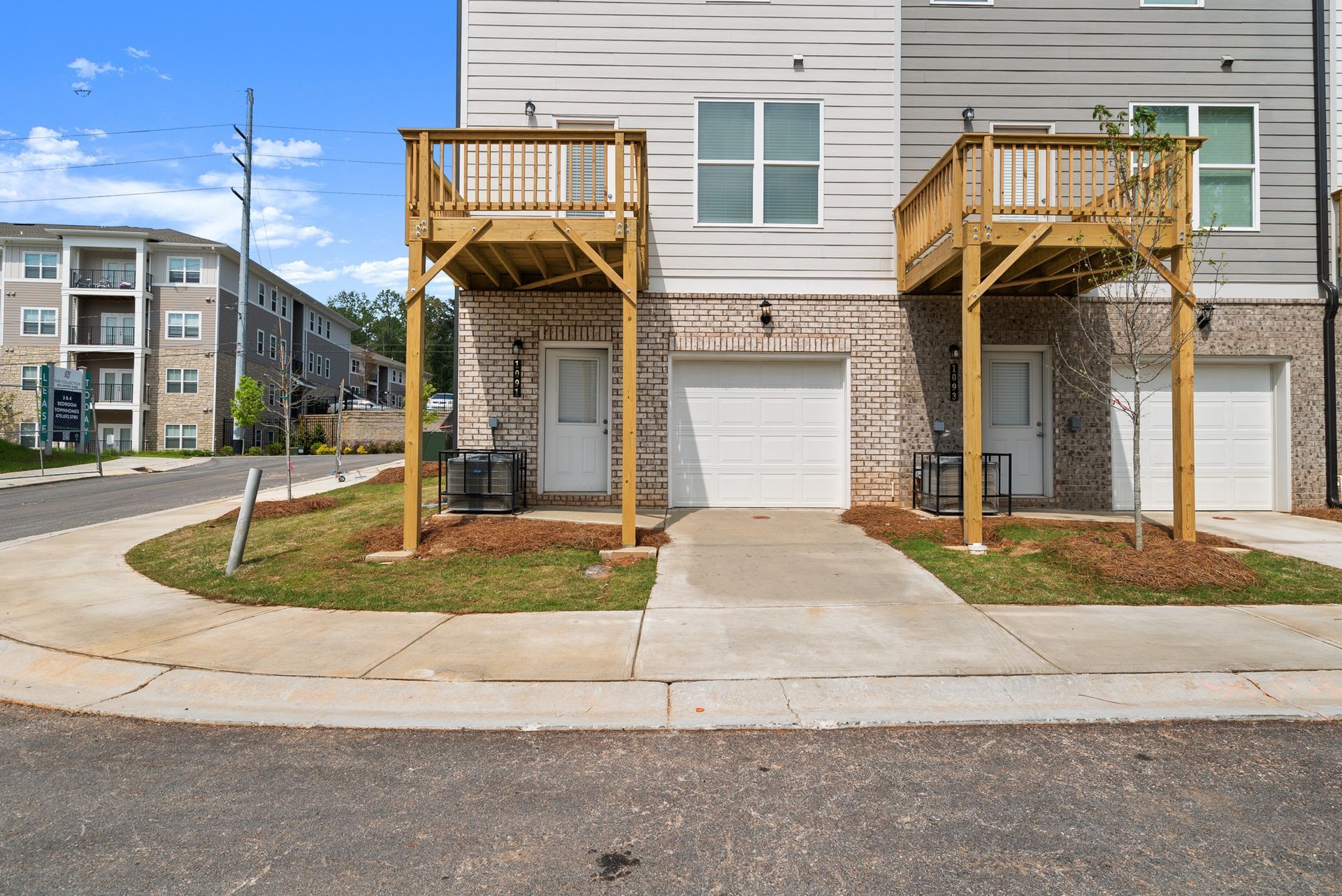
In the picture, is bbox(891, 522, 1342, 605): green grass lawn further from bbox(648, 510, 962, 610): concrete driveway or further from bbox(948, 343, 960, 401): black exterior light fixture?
bbox(948, 343, 960, 401): black exterior light fixture

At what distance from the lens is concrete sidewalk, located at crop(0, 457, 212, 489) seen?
1895 centimetres

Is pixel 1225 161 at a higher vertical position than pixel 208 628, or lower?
higher

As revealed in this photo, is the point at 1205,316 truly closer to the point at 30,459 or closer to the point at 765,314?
the point at 765,314

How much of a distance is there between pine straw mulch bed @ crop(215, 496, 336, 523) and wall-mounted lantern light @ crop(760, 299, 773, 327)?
7.12m

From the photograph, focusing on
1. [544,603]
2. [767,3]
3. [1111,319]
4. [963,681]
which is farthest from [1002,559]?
[767,3]

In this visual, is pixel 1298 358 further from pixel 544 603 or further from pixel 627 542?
pixel 544 603

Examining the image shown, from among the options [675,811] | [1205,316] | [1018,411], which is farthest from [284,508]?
[1205,316]

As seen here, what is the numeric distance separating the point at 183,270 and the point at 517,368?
110ft

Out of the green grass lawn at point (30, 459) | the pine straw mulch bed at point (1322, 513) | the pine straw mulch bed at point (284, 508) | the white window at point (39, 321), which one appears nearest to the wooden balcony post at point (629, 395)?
the pine straw mulch bed at point (284, 508)

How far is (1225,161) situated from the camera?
33.7 feet

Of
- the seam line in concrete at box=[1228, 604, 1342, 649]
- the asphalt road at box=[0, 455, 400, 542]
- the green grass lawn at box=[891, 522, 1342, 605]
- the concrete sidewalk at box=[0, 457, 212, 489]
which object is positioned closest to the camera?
the seam line in concrete at box=[1228, 604, 1342, 649]

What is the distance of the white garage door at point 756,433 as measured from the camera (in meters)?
10.2

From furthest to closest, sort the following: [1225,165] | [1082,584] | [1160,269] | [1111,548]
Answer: [1225,165]
[1160,269]
[1111,548]
[1082,584]

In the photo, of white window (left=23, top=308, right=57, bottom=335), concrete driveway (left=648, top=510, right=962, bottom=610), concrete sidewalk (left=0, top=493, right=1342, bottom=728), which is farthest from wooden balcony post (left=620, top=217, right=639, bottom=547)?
white window (left=23, top=308, right=57, bottom=335)
